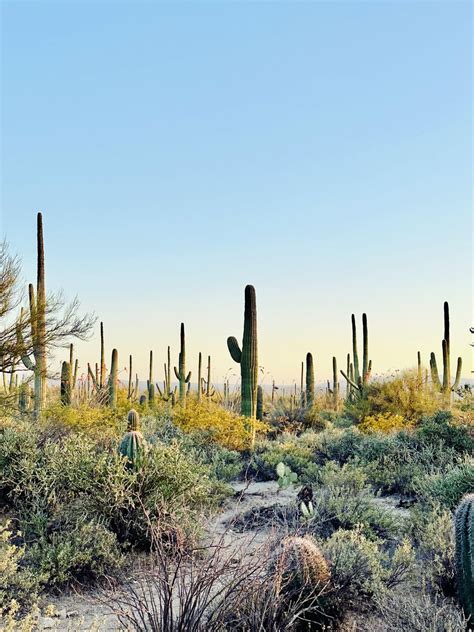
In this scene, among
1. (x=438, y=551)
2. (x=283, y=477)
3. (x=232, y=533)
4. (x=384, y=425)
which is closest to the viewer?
(x=438, y=551)

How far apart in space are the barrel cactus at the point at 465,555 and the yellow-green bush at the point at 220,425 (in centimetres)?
738

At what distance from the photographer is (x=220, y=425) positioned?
1202cm

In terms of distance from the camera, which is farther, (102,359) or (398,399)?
(102,359)

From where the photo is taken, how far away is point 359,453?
10414mm

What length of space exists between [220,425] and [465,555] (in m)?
7.81

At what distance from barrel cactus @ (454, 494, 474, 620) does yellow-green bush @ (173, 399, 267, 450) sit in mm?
7380

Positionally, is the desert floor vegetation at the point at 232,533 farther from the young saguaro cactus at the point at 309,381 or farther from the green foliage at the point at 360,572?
the young saguaro cactus at the point at 309,381

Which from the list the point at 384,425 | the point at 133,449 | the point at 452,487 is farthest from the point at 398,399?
the point at 133,449

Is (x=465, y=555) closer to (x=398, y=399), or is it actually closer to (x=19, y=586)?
(x=19, y=586)

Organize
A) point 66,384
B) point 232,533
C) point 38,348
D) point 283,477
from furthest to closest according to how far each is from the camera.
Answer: point 66,384, point 38,348, point 283,477, point 232,533

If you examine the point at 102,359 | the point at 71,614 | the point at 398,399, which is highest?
the point at 102,359

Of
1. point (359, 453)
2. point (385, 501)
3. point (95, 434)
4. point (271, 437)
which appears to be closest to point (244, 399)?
point (271, 437)

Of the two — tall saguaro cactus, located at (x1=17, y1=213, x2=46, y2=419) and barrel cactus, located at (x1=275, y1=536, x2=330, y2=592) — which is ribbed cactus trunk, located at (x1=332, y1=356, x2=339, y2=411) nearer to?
tall saguaro cactus, located at (x1=17, y1=213, x2=46, y2=419)

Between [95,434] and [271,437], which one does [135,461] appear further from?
[271,437]
